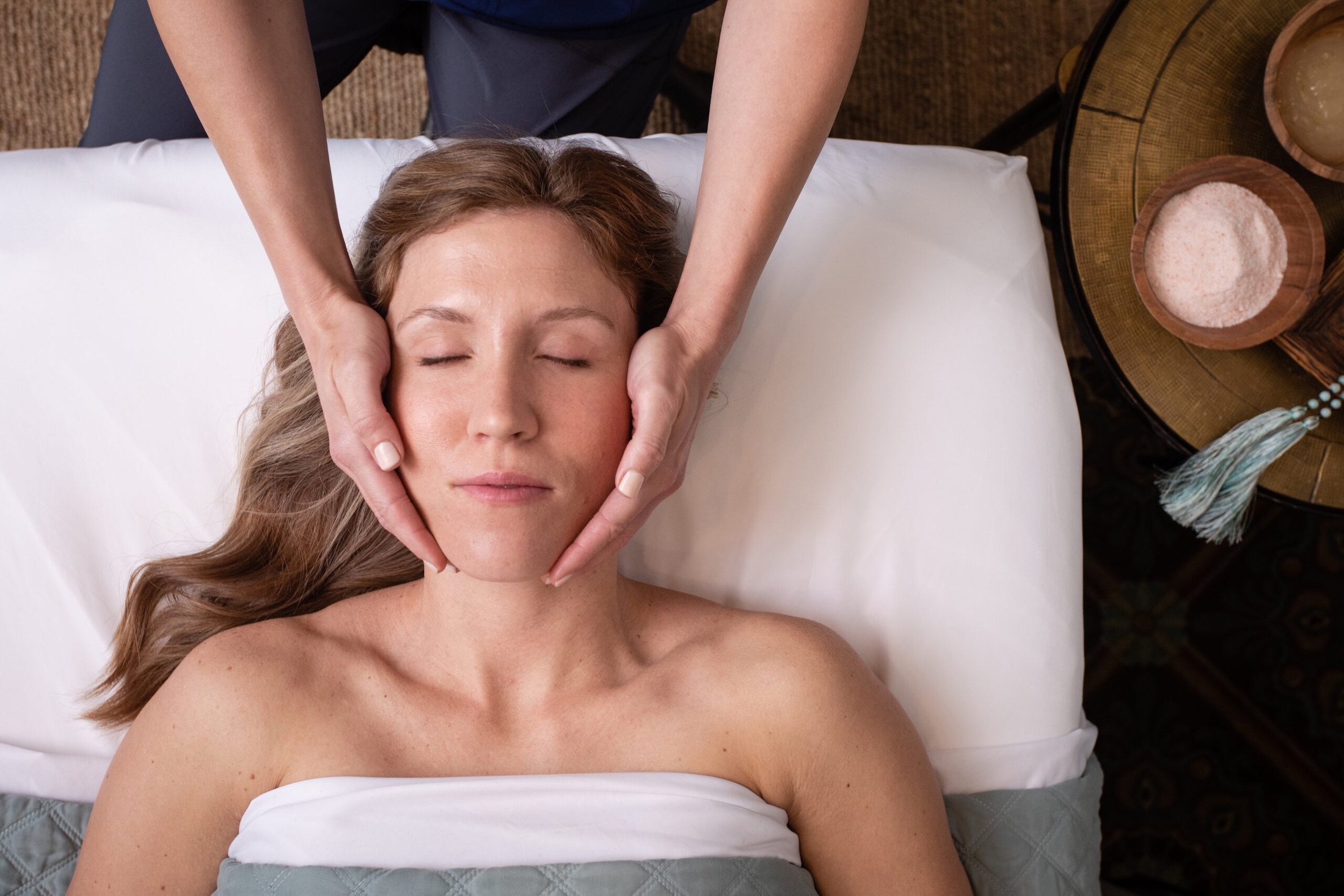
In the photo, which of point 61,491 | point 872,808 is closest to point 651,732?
point 872,808

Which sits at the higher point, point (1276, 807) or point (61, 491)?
point (61, 491)

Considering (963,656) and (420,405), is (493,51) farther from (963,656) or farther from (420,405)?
(963,656)

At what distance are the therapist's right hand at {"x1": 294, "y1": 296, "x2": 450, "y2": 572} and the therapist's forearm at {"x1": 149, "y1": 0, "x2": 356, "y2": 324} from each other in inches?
2.4

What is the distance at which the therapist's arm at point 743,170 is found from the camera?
1.03m

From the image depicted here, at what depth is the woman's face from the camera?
945mm

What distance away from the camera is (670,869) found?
1.01 meters

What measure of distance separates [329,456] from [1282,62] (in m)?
1.50

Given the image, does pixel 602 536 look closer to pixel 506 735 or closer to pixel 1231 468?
pixel 506 735

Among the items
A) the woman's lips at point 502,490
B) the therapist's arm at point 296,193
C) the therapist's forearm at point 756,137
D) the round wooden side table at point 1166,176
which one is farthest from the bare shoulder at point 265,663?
the round wooden side table at point 1166,176

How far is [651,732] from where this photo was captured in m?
1.10

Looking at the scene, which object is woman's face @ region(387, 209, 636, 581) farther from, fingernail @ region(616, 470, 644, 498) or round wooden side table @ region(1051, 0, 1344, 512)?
round wooden side table @ region(1051, 0, 1344, 512)

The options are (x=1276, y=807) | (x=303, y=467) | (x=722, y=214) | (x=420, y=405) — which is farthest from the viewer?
(x=1276, y=807)

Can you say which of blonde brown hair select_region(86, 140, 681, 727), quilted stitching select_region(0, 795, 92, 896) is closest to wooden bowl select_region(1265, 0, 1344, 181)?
blonde brown hair select_region(86, 140, 681, 727)

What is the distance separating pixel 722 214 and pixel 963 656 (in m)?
0.73
